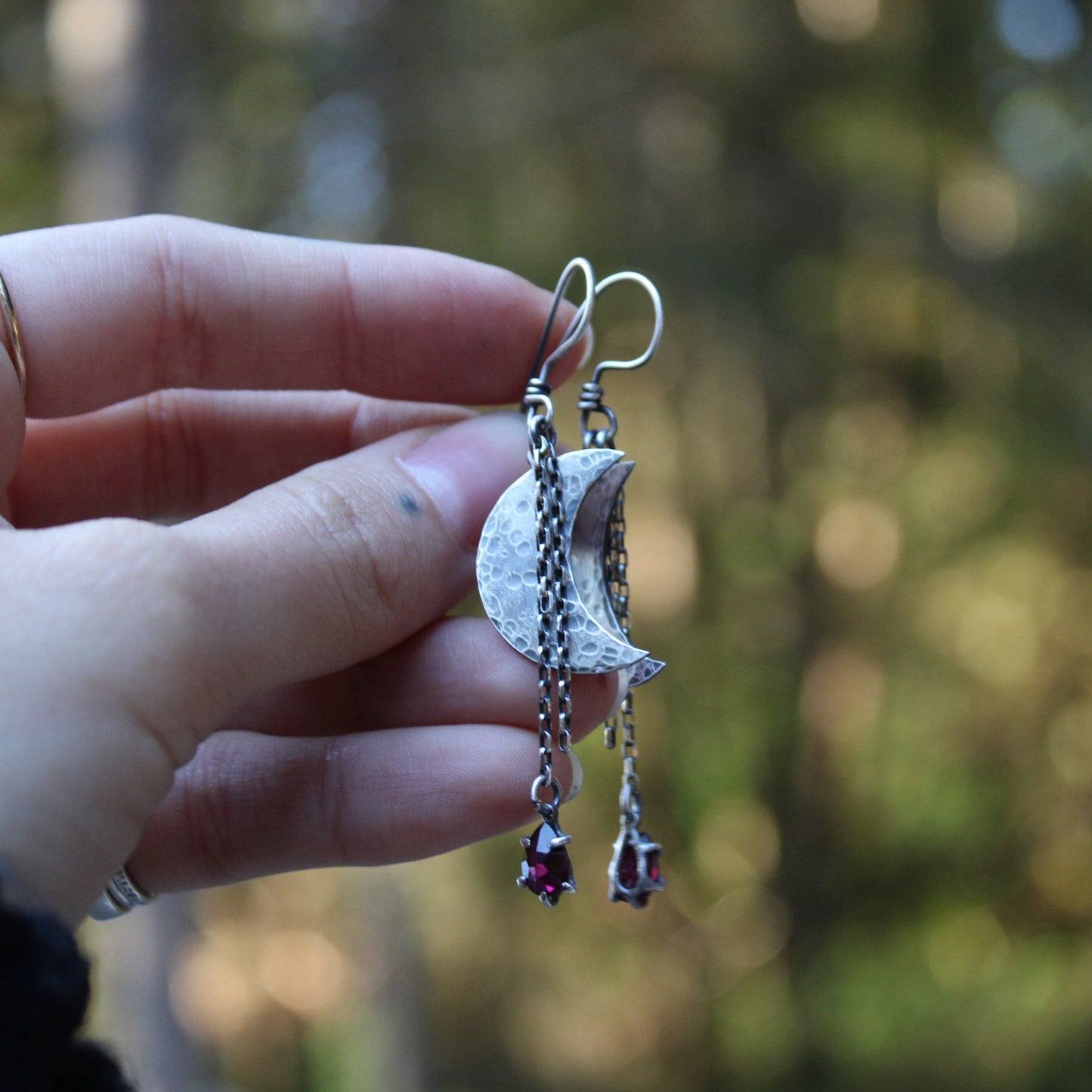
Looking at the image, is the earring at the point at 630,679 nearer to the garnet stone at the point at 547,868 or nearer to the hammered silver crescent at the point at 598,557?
the hammered silver crescent at the point at 598,557

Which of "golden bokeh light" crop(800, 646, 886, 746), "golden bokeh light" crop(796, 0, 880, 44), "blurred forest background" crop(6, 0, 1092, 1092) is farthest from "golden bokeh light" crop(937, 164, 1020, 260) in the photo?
"golden bokeh light" crop(800, 646, 886, 746)

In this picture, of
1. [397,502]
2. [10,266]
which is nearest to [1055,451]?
[397,502]

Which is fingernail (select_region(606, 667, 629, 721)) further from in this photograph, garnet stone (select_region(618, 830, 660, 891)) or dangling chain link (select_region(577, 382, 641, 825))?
garnet stone (select_region(618, 830, 660, 891))

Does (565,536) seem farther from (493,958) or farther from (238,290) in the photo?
(493,958)

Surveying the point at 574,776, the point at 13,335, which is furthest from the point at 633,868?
the point at 13,335

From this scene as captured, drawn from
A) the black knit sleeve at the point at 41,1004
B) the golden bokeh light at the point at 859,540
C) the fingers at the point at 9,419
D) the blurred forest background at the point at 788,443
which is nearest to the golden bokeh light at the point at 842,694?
the blurred forest background at the point at 788,443
